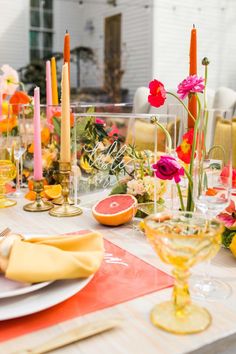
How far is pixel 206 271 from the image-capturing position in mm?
704

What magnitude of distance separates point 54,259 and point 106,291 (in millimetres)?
99

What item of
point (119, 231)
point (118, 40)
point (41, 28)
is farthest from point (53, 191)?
point (41, 28)

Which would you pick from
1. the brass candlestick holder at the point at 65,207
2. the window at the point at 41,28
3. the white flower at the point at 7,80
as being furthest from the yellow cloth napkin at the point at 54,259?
the window at the point at 41,28

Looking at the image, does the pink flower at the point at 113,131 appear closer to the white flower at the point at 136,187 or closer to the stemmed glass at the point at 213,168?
the white flower at the point at 136,187

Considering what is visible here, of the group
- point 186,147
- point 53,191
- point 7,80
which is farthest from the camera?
point 7,80

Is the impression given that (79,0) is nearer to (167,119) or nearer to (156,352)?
(167,119)

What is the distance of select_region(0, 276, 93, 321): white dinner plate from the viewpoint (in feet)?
1.85

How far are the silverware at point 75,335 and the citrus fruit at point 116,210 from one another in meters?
0.43

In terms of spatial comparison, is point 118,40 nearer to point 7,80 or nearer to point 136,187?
point 7,80

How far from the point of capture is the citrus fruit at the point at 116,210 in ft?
3.25

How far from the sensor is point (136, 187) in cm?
104

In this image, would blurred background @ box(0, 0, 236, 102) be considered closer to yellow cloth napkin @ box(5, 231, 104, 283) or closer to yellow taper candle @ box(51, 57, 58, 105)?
yellow taper candle @ box(51, 57, 58, 105)

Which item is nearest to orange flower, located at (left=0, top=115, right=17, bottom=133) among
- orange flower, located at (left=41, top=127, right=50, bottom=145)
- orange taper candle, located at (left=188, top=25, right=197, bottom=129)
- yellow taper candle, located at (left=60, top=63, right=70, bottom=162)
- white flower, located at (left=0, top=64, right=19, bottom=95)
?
orange flower, located at (left=41, top=127, right=50, bottom=145)

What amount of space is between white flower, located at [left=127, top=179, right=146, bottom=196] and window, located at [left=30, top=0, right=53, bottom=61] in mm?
5988
